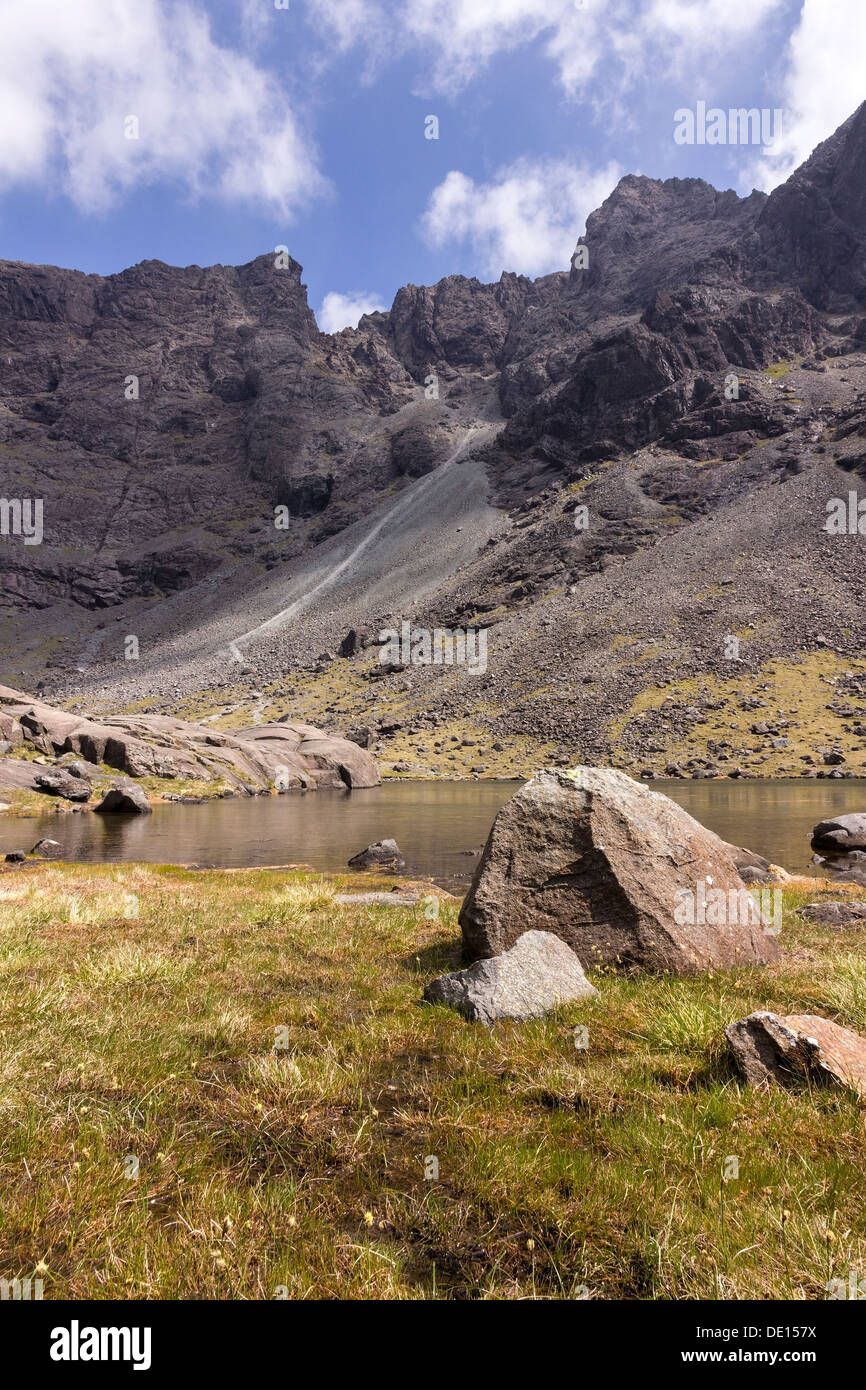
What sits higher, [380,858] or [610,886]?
[610,886]

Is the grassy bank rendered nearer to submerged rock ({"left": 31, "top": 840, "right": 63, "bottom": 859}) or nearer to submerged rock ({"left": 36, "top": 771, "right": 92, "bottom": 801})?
submerged rock ({"left": 31, "top": 840, "right": 63, "bottom": 859})

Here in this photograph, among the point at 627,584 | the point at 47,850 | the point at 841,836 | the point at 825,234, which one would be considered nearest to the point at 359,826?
the point at 47,850

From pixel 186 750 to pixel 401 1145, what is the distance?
63037mm

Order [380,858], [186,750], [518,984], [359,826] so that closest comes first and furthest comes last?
[518,984] → [380,858] → [359,826] → [186,750]

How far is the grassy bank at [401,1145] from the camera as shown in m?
3.35

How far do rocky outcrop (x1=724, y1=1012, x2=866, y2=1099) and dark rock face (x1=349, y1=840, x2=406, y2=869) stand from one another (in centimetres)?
2159

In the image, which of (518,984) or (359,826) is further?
(359,826)

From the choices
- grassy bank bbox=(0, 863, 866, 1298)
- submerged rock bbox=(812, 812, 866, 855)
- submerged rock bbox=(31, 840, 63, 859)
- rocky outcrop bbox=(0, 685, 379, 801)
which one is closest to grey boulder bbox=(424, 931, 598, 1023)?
grassy bank bbox=(0, 863, 866, 1298)

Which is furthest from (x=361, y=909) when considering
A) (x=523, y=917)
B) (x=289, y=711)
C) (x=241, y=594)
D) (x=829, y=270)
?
(x=829, y=270)

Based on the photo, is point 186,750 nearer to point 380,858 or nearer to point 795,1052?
point 380,858

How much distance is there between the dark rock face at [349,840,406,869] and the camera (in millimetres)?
26578

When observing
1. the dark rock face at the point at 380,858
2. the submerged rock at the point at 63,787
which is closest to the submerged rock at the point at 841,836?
the dark rock face at the point at 380,858

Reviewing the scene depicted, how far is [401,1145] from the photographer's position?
15.1 ft

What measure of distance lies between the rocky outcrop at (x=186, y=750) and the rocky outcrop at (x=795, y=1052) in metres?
51.1
